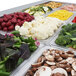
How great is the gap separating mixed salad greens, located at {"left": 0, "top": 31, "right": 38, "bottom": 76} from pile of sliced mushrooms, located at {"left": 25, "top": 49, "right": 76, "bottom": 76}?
0.17 m

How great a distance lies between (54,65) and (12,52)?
49 cm

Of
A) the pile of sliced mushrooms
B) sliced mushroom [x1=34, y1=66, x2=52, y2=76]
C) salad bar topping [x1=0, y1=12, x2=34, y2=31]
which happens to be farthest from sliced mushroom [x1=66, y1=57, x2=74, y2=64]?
salad bar topping [x1=0, y1=12, x2=34, y2=31]

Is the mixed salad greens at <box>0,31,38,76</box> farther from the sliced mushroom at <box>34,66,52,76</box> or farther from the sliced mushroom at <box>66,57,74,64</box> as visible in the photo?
the sliced mushroom at <box>66,57,74,64</box>

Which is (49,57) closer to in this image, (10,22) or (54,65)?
(54,65)

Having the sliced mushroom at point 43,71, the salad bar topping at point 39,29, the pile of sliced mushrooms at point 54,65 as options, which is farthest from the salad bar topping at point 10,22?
the sliced mushroom at point 43,71

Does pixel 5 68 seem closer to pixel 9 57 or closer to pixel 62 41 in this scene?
pixel 9 57

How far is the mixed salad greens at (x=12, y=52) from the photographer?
138cm

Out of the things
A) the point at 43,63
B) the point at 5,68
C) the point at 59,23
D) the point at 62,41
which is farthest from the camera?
the point at 59,23

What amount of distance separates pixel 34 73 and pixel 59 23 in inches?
61.5

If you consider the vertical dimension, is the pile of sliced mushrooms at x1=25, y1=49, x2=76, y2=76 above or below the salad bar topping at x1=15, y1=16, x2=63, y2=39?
below

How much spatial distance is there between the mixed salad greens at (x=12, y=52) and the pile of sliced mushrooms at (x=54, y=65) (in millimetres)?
168

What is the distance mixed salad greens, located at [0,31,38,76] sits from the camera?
1380 mm

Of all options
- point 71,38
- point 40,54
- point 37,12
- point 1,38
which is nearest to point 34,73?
point 40,54

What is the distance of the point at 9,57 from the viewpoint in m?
1.40
